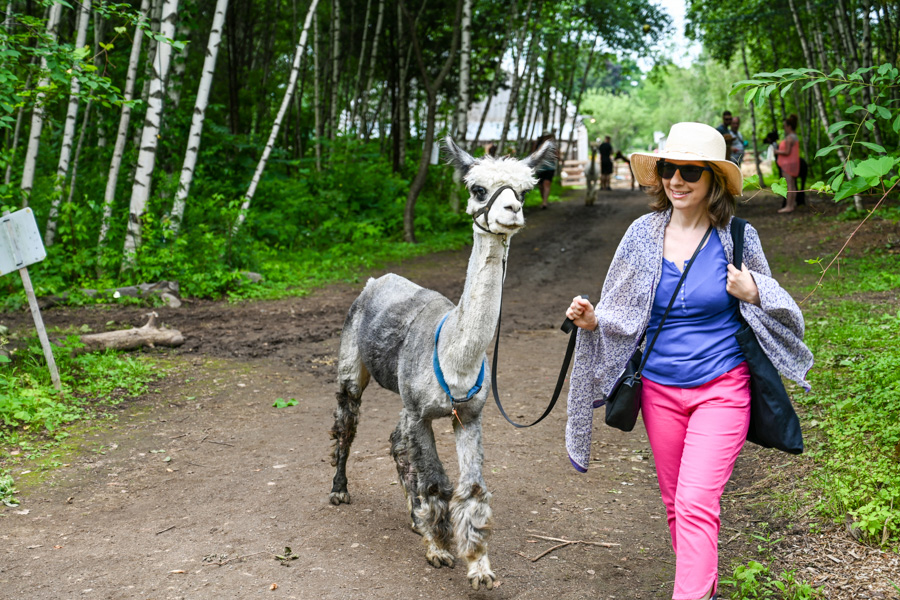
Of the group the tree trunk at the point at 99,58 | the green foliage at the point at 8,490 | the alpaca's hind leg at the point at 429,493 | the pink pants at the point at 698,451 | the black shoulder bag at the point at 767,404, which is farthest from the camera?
the tree trunk at the point at 99,58

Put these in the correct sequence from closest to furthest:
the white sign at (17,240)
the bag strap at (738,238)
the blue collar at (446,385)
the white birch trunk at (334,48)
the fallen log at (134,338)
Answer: the bag strap at (738,238), the blue collar at (446,385), the white sign at (17,240), the fallen log at (134,338), the white birch trunk at (334,48)

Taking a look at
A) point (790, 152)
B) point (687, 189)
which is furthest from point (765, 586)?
point (790, 152)

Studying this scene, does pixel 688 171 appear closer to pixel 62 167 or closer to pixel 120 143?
pixel 120 143

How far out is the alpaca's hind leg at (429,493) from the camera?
3.97 metres

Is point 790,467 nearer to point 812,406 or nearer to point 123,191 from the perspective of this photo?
point 812,406

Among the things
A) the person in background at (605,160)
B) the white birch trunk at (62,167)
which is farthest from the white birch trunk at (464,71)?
the person in background at (605,160)

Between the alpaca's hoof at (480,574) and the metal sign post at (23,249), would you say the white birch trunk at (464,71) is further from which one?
the alpaca's hoof at (480,574)

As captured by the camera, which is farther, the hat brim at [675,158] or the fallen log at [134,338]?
the fallen log at [134,338]

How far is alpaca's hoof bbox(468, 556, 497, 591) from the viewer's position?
3.70 meters

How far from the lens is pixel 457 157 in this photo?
3.67 metres

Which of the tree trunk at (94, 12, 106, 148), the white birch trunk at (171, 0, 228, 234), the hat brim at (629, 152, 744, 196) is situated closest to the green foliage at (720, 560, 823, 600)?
the hat brim at (629, 152, 744, 196)

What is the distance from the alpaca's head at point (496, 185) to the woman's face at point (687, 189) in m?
0.68

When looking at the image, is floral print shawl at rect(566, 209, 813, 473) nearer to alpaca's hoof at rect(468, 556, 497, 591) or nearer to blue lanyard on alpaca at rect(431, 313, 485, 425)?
blue lanyard on alpaca at rect(431, 313, 485, 425)

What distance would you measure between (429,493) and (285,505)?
1.49 m
